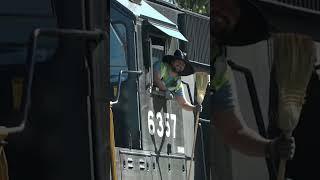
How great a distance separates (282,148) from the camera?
133 inches

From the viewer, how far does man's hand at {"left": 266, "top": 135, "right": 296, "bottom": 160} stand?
10.7ft

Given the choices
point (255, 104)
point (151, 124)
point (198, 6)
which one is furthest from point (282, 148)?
point (151, 124)

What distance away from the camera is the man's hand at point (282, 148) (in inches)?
129

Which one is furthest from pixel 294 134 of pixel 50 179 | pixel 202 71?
pixel 50 179

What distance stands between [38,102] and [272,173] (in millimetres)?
1278

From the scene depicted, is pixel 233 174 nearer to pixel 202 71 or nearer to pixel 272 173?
pixel 272 173

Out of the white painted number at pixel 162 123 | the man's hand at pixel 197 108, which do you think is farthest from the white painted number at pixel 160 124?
the man's hand at pixel 197 108

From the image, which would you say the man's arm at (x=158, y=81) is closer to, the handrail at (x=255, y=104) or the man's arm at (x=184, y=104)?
the man's arm at (x=184, y=104)


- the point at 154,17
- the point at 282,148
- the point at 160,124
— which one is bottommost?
the point at 282,148

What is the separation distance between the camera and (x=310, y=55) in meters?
3.53

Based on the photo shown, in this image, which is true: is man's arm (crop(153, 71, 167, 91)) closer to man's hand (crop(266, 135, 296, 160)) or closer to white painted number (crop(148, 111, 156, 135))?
white painted number (crop(148, 111, 156, 135))

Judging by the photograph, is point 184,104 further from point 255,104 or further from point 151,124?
point 255,104

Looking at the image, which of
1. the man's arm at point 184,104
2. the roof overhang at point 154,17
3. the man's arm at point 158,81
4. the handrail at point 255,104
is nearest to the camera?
the roof overhang at point 154,17

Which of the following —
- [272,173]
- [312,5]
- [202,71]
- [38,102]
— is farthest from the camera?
[312,5]
